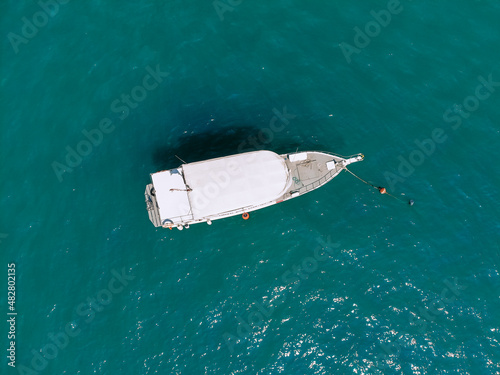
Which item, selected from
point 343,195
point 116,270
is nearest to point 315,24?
point 343,195
